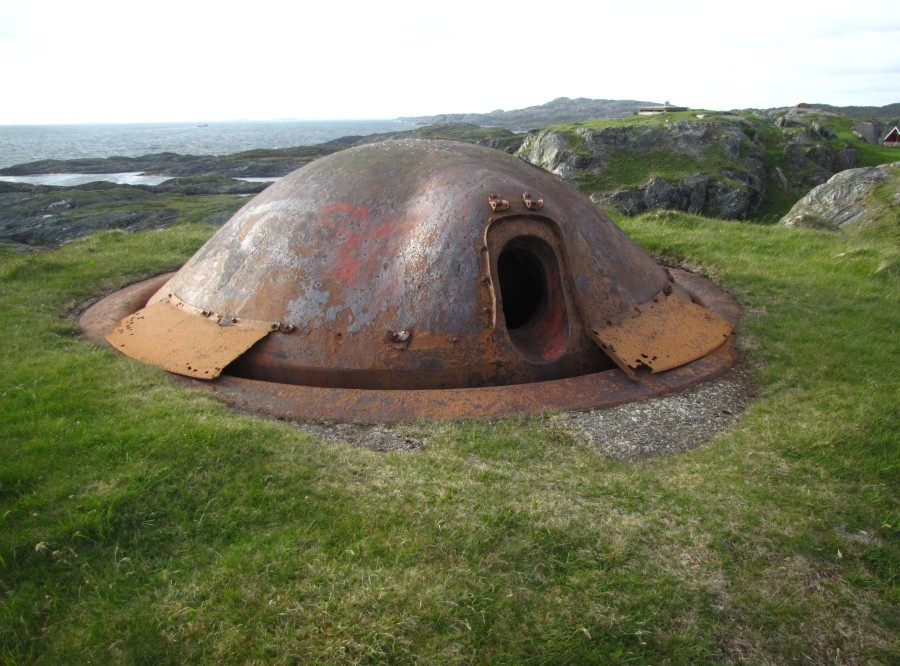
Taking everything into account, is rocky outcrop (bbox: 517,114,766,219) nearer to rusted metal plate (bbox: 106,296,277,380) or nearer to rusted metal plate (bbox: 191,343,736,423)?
rusted metal plate (bbox: 191,343,736,423)

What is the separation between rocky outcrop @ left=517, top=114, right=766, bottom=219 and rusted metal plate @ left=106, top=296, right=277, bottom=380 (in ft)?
59.0

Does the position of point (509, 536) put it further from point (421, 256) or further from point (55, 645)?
point (421, 256)

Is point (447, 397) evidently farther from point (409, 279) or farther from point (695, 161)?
point (695, 161)

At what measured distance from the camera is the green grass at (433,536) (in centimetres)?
219

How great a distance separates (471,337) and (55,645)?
2.49 meters

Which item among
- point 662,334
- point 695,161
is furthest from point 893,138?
point 662,334

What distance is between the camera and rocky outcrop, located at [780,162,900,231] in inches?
427

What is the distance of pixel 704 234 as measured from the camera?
7.96 m

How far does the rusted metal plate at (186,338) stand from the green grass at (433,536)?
19cm

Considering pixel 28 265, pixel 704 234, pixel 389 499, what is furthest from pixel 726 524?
pixel 28 265

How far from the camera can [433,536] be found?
8.75 ft

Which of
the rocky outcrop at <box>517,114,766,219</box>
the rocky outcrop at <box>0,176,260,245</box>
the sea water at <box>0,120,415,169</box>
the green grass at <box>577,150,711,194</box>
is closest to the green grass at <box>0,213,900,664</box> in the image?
the rocky outcrop at <box>0,176,260,245</box>

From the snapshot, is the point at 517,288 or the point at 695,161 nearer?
the point at 517,288

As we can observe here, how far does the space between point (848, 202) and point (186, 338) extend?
12003mm
